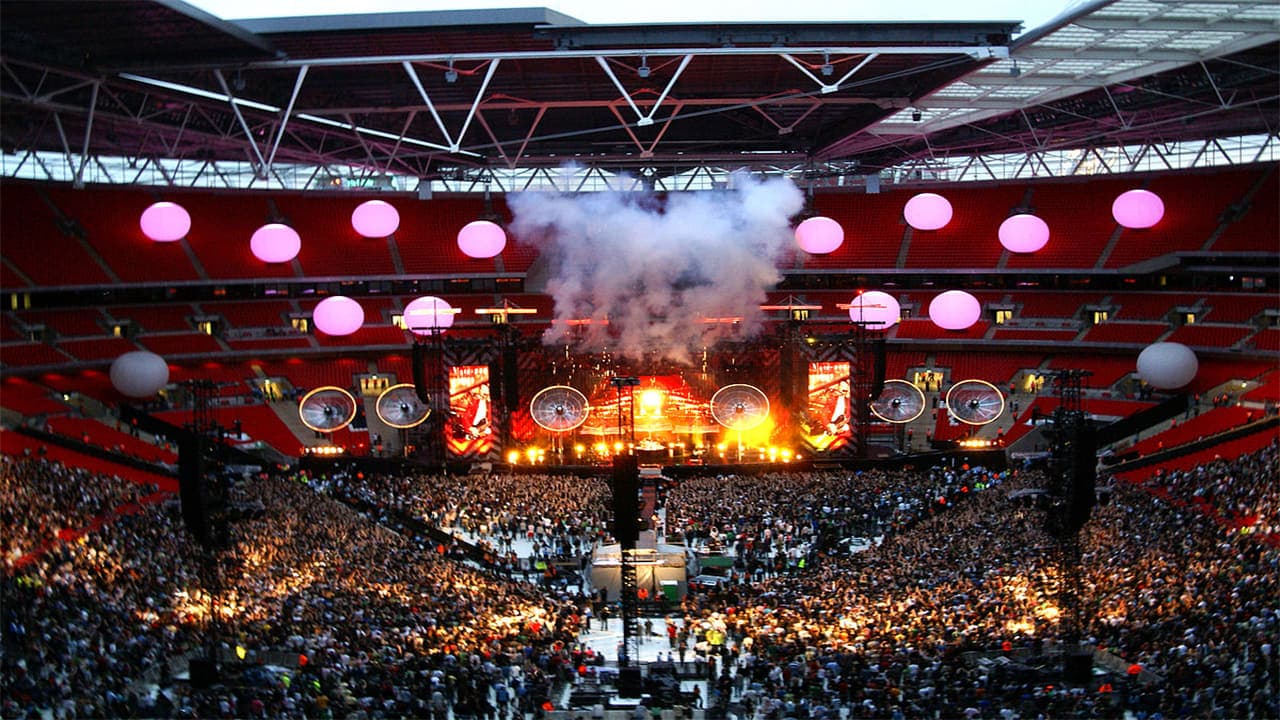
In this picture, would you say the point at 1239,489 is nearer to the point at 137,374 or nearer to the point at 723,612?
the point at 723,612

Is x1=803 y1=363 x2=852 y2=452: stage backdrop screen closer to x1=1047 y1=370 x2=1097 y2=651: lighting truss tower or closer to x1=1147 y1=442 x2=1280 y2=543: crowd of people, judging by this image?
x1=1147 y1=442 x2=1280 y2=543: crowd of people

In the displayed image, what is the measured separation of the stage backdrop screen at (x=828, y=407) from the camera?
27.7 m

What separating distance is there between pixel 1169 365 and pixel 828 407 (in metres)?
7.78

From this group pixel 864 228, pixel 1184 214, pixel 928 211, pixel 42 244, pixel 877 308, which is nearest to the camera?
pixel 877 308

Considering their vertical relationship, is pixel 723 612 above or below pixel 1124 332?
below

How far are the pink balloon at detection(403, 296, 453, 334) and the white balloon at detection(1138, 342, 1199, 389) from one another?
52.7ft

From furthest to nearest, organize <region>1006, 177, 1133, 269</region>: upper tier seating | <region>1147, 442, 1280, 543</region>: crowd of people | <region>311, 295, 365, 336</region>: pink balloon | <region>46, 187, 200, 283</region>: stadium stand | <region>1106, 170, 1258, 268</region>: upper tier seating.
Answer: <region>1006, 177, 1133, 269</region>: upper tier seating
<region>1106, 170, 1258, 268</region>: upper tier seating
<region>46, 187, 200, 283</region>: stadium stand
<region>311, 295, 365, 336</region>: pink balloon
<region>1147, 442, 1280, 543</region>: crowd of people

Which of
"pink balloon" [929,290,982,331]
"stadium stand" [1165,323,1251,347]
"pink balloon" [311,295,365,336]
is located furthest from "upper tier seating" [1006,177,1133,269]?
"pink balloon" [311,295,365,336]

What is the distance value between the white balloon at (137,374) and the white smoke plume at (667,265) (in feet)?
29.6

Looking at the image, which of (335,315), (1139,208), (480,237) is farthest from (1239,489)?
(335,315)

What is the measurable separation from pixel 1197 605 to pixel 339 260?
25.3 m

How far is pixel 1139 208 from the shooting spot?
27484 mm

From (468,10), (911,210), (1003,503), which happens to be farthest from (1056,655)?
(911,210)

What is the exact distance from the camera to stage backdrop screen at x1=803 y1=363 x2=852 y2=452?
27.7 m
